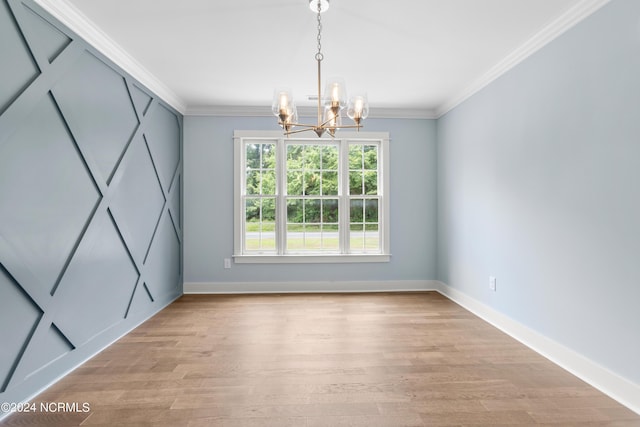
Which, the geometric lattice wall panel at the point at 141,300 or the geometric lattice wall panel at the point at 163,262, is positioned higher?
the geometric lattice wall panel at the point at 163,262

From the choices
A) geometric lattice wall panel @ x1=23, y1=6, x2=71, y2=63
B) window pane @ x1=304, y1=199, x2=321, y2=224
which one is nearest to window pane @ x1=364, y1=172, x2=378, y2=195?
window pane @ x1=304, y1=199, x2=321, y2=224

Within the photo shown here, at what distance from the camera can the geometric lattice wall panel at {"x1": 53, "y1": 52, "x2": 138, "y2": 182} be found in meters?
2.19

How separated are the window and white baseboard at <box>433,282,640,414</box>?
1.57 m

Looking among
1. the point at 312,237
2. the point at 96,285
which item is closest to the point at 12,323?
the point at 96,285

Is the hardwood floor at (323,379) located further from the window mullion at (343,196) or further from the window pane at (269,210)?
the window pane at (269,210)

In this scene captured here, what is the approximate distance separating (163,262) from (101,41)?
2.22 metres

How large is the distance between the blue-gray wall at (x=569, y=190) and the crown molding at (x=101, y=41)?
3.40 meters

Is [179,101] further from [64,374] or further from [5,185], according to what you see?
[64,374]

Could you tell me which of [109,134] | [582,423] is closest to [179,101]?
[109,134]

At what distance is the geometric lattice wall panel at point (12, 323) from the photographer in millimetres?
1692

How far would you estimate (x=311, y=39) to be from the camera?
253 centimetres

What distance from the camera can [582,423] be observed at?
5.52ft

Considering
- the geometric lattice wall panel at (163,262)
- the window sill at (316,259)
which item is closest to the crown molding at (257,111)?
the geometric lattice wall panel at (163,262)

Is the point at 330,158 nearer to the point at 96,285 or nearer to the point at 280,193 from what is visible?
the point at 280,193
